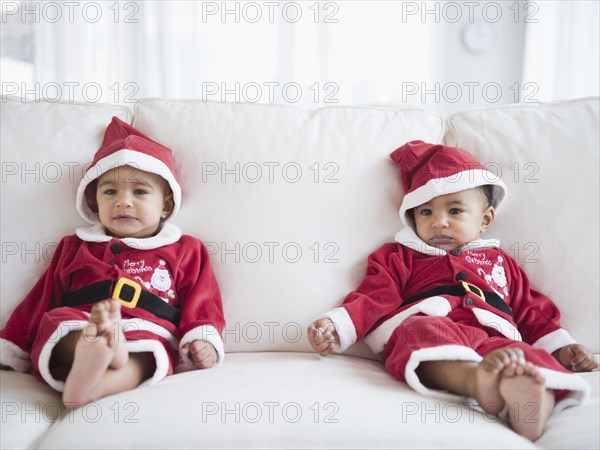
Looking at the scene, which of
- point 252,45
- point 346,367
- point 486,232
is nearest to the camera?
point 346,367

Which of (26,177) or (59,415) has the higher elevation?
(26,177)

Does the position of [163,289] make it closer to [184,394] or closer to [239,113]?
[184,394]

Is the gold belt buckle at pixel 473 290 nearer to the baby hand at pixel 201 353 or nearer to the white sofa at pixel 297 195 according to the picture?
the white sofa at pixel 297 195

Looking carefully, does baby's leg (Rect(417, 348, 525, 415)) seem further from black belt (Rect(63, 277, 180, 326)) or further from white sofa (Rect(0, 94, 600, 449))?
black belt (Rect(63, 277, 180, 326))

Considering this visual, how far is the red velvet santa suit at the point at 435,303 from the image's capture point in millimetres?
1271

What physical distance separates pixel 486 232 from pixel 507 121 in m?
0.30

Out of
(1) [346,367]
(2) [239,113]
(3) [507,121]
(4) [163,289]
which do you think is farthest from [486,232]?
(4) [163,289]

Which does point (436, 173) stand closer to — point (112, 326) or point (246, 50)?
point (112, 326)

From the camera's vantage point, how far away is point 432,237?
4.88 ft

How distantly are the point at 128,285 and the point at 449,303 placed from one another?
2.32ft

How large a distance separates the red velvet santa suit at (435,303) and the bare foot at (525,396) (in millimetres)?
146

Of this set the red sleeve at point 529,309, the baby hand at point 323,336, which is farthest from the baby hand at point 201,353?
the red sleeve at point 529,309

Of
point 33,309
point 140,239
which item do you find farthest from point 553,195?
point 33,309

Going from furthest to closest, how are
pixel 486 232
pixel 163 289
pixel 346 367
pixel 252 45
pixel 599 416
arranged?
pixel 252 45 < pixel 486 232 < pixel 163 289 < pixel 346 367 < pixel 599 416
